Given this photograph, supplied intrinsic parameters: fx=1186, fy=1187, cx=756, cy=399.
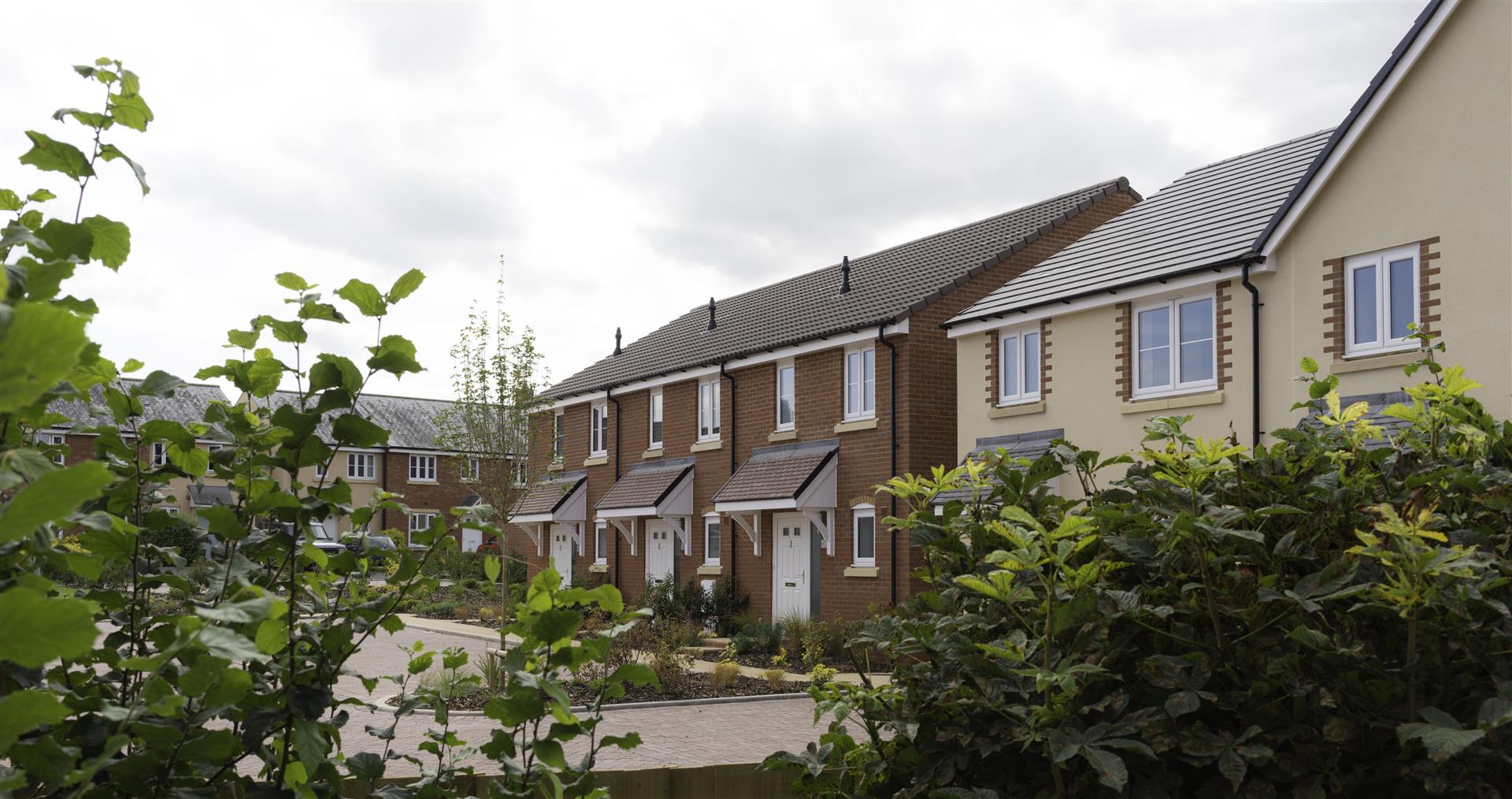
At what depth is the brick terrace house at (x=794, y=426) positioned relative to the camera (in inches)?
886

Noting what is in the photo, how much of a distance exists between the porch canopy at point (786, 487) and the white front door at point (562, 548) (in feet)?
29.2

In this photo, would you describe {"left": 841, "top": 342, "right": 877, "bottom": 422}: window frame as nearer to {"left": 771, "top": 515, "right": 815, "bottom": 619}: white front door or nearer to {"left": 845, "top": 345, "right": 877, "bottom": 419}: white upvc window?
{"left": 845, "top": 345, "right": 877, "bottom": 419}: white upvc window

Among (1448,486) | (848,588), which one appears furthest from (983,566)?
(848,588)

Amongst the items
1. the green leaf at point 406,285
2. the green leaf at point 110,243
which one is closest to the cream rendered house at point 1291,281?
the green leaf at point 406,285

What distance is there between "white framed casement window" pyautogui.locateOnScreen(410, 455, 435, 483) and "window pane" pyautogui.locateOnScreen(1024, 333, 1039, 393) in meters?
42.1

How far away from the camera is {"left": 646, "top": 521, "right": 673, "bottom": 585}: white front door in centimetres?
2905

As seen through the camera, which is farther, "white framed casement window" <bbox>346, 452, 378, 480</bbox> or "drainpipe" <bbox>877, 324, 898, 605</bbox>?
"white framed casement window" <bbox>346, 452, 378, 480</bbox>

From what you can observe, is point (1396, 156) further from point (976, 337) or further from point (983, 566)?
point (983, 566)

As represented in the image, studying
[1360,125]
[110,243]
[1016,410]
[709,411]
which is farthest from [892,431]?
[110,243]

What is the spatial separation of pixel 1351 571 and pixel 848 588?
20.4m

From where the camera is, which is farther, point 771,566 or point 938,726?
point 771,566

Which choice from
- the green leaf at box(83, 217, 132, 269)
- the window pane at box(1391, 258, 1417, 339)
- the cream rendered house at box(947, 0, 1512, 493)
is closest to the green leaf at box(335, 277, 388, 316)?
the green leaf at box(83, 217, 132, 269)

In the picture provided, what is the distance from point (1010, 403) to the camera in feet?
67.6

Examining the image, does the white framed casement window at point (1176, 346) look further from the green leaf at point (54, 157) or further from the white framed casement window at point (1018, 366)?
the green leaf at point (54, 157)
